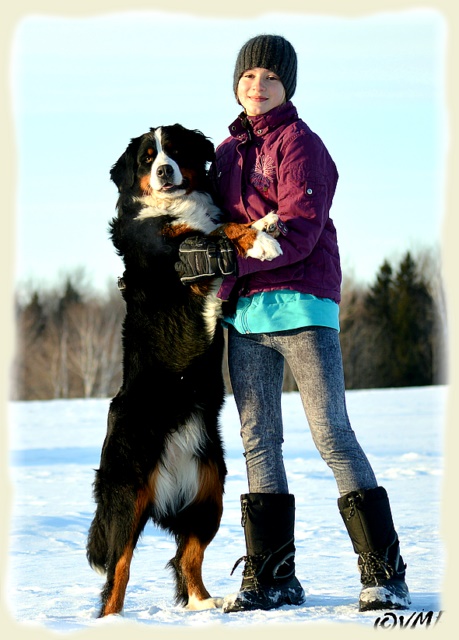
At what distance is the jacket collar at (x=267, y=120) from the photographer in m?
3.38

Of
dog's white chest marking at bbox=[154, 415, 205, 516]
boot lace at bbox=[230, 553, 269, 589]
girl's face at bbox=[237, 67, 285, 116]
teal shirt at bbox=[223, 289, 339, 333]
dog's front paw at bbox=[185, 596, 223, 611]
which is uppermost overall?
girl's face at bbox=[237, 67, 285, 116]

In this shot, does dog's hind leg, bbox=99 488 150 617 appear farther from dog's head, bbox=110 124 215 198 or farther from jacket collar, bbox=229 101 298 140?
jacket collar, bbox=229 101 298 140

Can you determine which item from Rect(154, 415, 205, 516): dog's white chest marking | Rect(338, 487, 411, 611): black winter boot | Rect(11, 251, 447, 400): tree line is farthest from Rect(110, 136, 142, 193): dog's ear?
Rect(11, 251, 447, 400): tree line

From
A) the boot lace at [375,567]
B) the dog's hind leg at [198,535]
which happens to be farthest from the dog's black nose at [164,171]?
the boot lace at [375,567]

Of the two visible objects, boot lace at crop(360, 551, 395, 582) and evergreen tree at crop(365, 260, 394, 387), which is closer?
boot lace at crop(360, 551, 395, 582)

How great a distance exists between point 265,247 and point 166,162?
26.3 inches

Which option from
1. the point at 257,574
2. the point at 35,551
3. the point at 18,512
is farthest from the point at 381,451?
the point at 257,574

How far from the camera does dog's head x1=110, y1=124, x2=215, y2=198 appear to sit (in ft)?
11.5

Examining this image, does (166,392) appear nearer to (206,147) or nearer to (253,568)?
(253,568)

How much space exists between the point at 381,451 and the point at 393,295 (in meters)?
24.3

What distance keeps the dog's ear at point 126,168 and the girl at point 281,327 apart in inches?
17.6

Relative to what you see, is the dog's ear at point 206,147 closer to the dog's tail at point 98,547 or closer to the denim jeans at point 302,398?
the denim jeans at point 302,398

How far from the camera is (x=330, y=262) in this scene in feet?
10.9

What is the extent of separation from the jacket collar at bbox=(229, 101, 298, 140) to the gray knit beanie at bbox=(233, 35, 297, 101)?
5.0 inches
